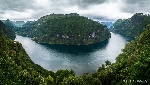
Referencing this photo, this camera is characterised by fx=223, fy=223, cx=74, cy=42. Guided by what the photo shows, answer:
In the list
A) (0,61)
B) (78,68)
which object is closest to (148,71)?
(0,61)

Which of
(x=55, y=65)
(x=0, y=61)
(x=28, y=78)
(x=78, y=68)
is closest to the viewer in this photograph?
(x=0, y=61)

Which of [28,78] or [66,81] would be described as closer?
[28,78]

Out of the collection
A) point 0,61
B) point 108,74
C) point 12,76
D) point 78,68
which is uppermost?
point 0,61

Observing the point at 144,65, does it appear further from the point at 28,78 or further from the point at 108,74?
the point at 108,74

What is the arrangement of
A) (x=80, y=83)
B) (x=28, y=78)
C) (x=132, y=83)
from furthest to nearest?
(x=80, y=83)
(x=28, y=78)
(x=132, y=83)

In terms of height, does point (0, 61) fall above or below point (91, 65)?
above

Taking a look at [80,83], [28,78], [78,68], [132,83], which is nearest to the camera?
[132,83]

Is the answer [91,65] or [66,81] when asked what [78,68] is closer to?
[91,65]

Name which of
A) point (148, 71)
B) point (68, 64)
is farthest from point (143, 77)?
point (68, 64)

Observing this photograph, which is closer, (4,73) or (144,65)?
(144,65)
